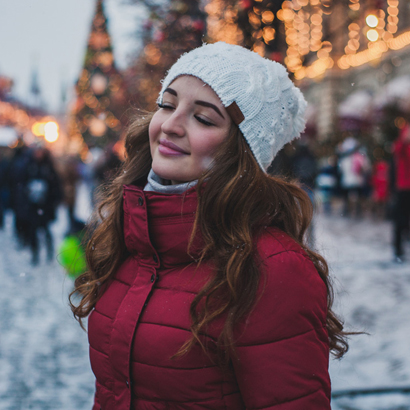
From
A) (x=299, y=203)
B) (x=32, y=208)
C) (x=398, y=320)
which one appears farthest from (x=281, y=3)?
(x=32, y=208)

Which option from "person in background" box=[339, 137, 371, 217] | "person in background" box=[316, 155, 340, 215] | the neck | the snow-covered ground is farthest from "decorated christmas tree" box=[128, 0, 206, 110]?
"person in background" box=[316, 155, 340, 215]

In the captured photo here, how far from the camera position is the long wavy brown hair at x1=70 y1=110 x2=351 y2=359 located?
1.35 m

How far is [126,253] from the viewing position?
1.78 m

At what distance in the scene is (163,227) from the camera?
4.97 feet

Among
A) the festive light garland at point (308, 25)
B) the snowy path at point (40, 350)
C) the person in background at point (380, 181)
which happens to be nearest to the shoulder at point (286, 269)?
the snowy path at point (40, 350)

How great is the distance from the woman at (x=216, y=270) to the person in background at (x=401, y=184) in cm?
568

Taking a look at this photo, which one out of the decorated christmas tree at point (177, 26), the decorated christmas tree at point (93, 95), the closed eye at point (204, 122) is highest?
the decorated christmas tree at point (177, 26)

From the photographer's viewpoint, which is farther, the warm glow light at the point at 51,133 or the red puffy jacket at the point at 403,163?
the warm glow light at the point at 51,133

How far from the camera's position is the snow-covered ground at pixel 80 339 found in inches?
131

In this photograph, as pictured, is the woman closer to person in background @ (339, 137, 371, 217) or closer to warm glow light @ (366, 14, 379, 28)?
warm glow light @ (366, 14, 379, 28)

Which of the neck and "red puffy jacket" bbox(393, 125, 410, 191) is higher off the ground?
the neck

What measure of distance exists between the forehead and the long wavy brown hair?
127 millimetres

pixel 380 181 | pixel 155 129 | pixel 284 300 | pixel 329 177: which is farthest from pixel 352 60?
pixel 284 300

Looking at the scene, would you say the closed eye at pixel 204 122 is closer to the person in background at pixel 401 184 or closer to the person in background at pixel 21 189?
the person in background at pixel 401 184
